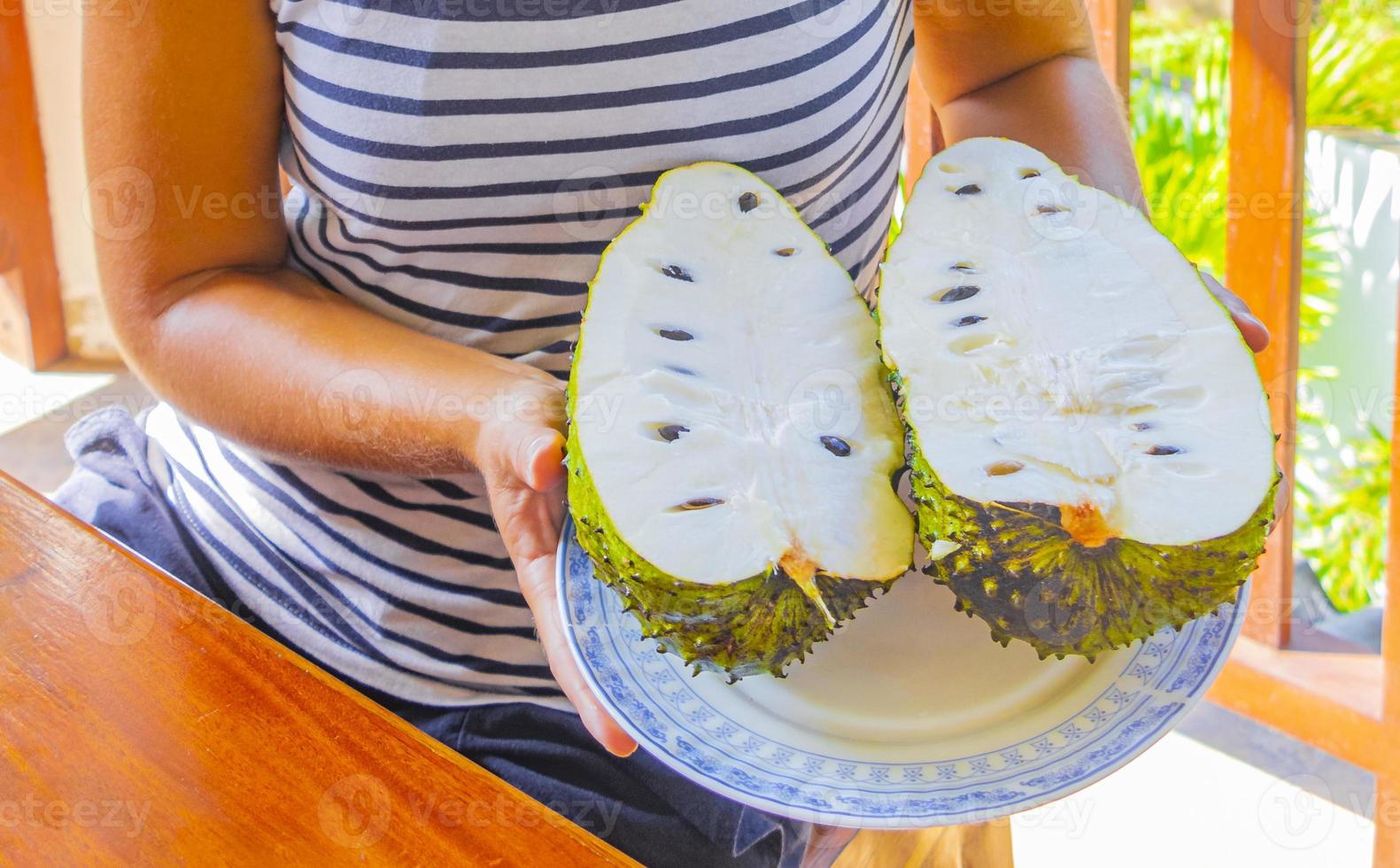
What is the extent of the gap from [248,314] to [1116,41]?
3.22ft

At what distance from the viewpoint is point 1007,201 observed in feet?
2.64

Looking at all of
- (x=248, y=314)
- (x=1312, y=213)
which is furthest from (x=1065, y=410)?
(x=1312, y=213)

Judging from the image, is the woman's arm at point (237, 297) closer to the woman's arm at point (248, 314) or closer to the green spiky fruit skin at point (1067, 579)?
the woman's arm at point (248, 314)

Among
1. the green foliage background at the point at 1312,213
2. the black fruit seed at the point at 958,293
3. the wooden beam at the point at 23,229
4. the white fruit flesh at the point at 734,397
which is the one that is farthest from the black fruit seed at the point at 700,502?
the wooden beam at the point at 23,229

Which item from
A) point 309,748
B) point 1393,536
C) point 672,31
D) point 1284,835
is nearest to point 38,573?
point 309,748

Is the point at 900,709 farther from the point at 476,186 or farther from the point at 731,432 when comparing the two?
the point at 476,186

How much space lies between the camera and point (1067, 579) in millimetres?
613

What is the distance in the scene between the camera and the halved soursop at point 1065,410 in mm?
612

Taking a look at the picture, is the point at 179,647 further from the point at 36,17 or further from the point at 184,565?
the point at 36,17

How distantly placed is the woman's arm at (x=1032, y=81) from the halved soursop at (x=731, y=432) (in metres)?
0.27

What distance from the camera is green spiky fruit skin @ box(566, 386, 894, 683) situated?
610mm

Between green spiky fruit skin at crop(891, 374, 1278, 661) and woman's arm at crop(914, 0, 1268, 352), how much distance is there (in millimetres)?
375

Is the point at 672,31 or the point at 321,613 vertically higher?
the point at 672,31

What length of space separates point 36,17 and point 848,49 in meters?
2.16
